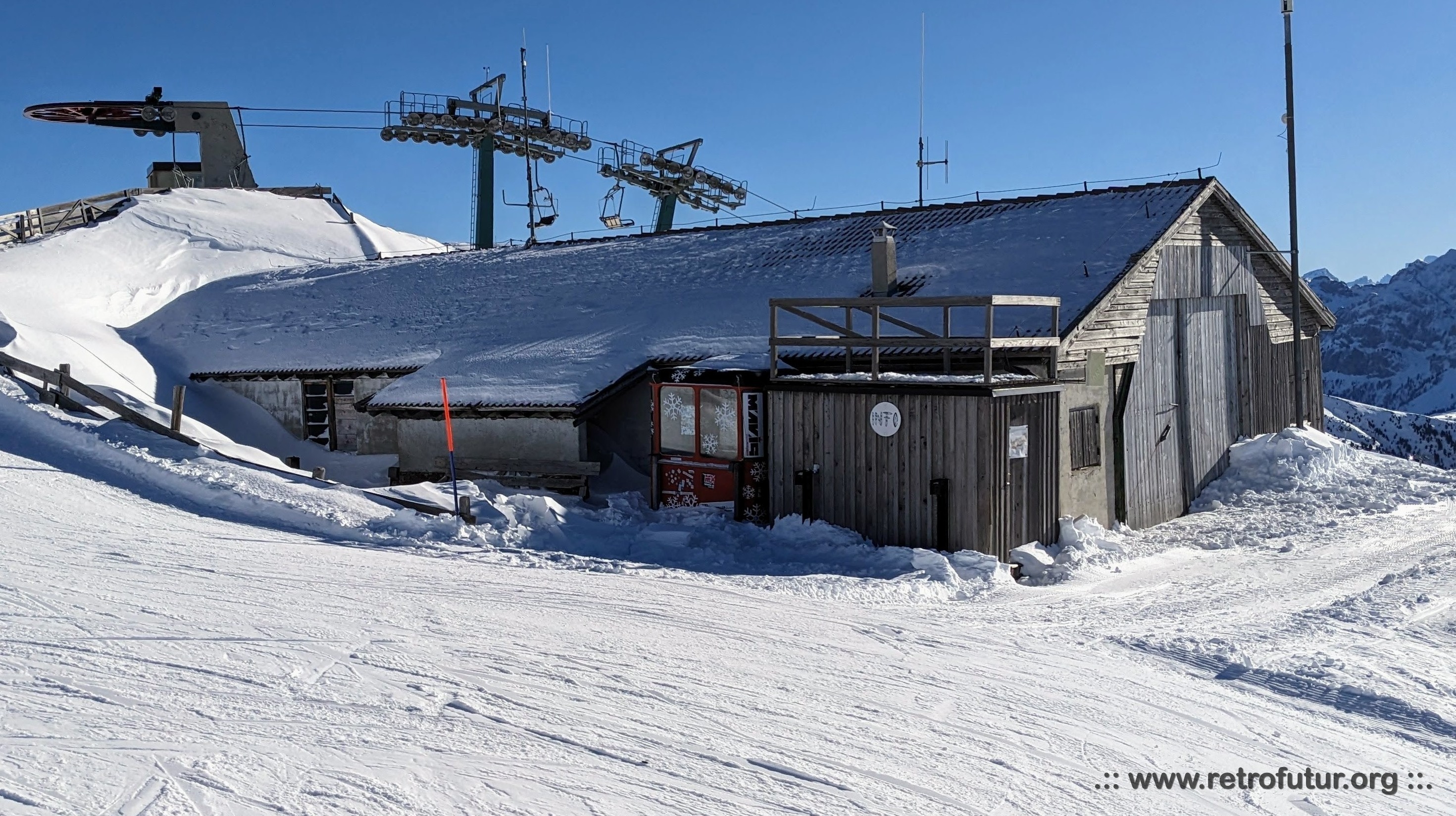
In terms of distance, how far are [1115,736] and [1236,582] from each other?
5.77 meters

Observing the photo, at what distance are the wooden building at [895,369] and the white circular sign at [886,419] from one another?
0.31 feet

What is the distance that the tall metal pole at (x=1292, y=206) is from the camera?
20.6 metres

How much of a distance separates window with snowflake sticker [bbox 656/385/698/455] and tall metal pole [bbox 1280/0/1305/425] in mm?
12381

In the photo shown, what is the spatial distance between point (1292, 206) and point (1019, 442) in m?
11.7

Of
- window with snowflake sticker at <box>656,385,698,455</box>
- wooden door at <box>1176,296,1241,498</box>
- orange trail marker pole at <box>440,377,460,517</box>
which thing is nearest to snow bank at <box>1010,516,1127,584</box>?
wooden door at <box>1176,296,1241,498</box>

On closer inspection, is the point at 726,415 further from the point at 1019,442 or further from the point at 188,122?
the point at 188,122

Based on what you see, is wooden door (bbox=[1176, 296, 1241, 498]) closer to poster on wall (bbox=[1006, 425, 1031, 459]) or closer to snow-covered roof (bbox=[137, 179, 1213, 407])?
snow-covered roof (bbox=[137, 179, 1213, 407])

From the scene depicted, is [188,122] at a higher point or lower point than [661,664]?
higher

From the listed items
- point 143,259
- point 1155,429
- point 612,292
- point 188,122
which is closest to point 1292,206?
point 1155,429

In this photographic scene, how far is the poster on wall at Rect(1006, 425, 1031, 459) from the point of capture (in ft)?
41.6

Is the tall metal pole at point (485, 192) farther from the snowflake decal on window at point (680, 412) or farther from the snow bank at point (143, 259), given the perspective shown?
the snowflake decal on window at point (680, 412)

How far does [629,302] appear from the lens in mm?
21125

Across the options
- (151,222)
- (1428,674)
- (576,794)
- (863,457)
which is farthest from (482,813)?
(151,222)

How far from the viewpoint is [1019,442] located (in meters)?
12.8
